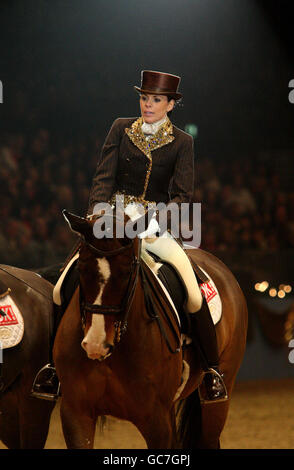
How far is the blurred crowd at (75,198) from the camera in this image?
6.20 metres

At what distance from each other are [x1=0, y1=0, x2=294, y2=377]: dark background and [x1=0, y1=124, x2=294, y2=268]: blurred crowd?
13 mm

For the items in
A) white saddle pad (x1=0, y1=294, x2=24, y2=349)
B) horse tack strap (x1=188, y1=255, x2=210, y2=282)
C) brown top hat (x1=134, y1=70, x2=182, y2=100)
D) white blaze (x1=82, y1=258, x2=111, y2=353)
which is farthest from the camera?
Result: white saddle pad (x1=0, y1=294, x2=24, y2=349)

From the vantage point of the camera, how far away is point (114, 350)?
269 cm

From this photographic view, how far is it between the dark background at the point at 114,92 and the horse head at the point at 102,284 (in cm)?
349

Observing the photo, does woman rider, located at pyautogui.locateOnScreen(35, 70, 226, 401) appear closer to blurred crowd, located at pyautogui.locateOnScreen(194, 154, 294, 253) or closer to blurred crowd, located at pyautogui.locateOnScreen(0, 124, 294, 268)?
blurred crowd, located at pyautogui.locateOnScreen(0, 124, 294, 268)

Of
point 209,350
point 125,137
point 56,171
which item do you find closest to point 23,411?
point 209,350

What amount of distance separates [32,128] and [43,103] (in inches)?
9.8

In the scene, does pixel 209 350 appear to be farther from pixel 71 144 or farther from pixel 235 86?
pixel 235 86

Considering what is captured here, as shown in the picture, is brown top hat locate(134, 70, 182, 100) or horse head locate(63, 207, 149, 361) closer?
horse head locate(63, 207, 149, 361)

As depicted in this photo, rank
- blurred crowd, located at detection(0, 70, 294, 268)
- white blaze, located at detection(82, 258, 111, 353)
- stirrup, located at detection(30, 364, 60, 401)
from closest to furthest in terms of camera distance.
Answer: white blaze, located at detection(82, 258, 111, 353)
stirrup, located at detection(30, 364, 60, 401)
blurred crowd, located at detection(0, 70, 294, 268)

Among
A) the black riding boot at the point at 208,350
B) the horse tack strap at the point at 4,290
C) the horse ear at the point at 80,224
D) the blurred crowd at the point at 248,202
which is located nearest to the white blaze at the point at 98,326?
the horse ear at the point at 80,224

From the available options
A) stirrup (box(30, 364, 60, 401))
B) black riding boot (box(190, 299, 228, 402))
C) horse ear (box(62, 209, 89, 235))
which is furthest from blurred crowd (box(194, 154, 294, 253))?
horse ear (box(62, 209, 89, 235))

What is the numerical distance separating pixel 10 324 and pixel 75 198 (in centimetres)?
317

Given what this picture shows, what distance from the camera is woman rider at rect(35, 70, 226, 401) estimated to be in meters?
3.13
